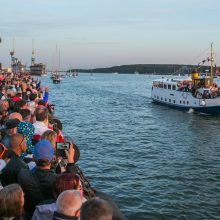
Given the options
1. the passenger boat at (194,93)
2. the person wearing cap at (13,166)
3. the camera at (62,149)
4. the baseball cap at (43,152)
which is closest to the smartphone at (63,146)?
the camera at (62,149)

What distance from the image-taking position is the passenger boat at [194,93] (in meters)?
42.6

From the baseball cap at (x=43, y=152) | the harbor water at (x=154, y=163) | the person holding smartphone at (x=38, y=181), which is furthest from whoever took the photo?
the harbor water at (x=154, y=163)

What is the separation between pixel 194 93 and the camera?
44906mm

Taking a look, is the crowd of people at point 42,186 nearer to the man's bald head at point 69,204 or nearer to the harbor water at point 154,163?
the man's bald head at point 69,204

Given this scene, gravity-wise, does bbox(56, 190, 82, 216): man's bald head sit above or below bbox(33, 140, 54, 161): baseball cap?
below

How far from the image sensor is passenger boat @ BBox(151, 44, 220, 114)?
42562mm

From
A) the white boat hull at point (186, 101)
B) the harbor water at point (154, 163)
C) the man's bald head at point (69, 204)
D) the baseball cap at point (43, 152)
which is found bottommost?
the harbor water at point (154, 163)

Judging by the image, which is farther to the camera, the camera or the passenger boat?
the passenger boat

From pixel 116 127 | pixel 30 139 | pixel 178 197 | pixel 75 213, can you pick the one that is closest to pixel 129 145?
pixel 116 127

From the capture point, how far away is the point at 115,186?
51.8 feet

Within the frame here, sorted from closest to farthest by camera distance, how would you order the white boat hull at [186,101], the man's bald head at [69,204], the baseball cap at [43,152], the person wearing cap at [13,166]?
1. the man's bald head at [69,204]
2. the baseball cap at [43,152]
3. the person wearing cap at [13,166]
4. the white boat hull at [186,101]

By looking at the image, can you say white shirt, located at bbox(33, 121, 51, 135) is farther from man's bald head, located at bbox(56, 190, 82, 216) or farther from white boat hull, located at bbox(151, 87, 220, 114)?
white boat hull, located at bbox(151, 87, 220, 114)

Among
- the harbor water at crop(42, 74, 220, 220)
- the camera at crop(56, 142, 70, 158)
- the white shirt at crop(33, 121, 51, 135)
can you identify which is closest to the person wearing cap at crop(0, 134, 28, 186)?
the camera at crop(56, 142, 70, 158)

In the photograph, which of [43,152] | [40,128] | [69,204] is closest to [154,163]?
[40,128]
